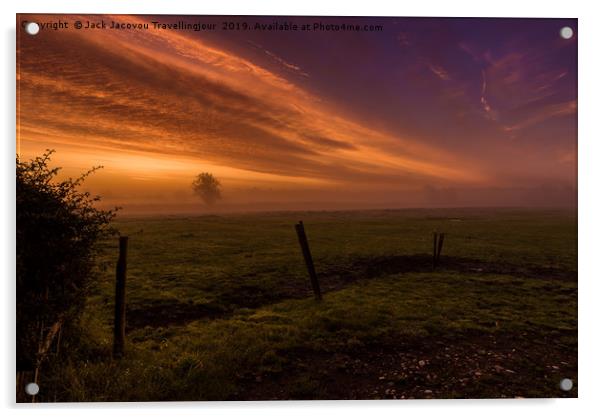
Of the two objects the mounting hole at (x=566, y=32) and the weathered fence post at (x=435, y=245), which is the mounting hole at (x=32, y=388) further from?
the mounting hole at (x=566, y=32)

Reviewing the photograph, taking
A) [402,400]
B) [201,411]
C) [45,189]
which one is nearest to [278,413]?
[201,411]

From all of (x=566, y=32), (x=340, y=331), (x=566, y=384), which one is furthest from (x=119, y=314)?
(x=566, y=32)

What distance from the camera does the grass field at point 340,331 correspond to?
5773 millimetres

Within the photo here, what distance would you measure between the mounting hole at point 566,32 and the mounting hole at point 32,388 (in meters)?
12.2

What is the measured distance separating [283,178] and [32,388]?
618cm

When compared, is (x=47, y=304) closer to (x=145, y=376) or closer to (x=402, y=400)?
(x=145, y=376)

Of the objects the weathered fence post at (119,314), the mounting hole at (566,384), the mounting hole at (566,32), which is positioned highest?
the mounting hole at (566,32)

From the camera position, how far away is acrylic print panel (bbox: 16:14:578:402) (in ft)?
18.4

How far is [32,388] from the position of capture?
5.52 m

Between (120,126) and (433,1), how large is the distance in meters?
7.32

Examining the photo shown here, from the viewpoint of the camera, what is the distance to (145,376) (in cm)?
566

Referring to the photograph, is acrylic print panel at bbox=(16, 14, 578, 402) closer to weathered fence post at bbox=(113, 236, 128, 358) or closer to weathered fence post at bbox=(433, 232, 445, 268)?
weathered fence post at bbox=(113, 236, 128, 358)
